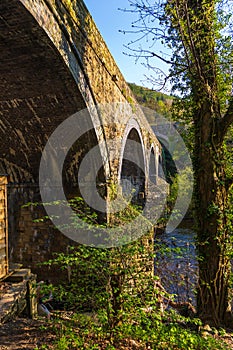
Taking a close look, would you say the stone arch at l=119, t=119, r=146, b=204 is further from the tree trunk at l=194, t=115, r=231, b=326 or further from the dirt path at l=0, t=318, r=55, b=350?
the dirt path at l=0, t=318, r=55, b=350

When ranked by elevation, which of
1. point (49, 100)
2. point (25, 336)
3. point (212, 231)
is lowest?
point (25, 336)

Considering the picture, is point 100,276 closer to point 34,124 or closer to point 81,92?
point 81,92

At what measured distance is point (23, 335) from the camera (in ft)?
8.93

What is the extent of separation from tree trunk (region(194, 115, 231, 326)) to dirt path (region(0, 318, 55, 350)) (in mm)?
2283

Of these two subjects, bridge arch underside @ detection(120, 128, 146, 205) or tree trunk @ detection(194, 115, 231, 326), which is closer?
tree trunk @ detection(194, 115, 231, 326)

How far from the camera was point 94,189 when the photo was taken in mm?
5477

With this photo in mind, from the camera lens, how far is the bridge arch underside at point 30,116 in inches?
132

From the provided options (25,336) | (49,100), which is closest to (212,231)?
(25,336)

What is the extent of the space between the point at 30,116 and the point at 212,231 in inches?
138

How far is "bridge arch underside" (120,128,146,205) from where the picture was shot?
9977 millimetres

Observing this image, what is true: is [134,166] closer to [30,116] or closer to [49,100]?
[30,116]

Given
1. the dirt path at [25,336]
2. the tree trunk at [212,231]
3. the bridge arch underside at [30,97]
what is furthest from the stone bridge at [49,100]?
the dirt path at [25,336]

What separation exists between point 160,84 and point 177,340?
10.8 ft

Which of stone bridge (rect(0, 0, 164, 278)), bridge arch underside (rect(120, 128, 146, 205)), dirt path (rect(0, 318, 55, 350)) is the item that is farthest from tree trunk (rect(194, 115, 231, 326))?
bridge arch underside (rect(120, 128, 146, 205))
